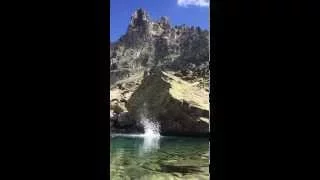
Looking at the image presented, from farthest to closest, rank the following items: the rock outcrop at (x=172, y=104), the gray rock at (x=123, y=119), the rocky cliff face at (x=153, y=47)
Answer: the rocky cliff face at (x=153, y=47)
the gray rock at (x=123, y=119)
the rock outcrop at (x=172, y=104)

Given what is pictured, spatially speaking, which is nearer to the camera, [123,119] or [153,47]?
[123,119]

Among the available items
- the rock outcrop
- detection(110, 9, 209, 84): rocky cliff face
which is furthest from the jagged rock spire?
the rock outcrop

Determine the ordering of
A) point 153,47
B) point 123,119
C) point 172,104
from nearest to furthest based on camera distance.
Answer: point 172,104, point 123,119, point 153,47

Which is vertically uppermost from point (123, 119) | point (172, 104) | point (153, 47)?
point (153, 47)

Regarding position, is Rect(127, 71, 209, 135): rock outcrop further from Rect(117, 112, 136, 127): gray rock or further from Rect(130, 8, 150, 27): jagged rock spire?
Rect(130, 8, 150, 27): jagged rock spire

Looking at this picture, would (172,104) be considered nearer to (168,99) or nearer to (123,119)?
(168,99)

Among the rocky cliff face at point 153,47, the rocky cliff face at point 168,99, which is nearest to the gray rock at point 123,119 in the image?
the rocky cliff face at point 168,99

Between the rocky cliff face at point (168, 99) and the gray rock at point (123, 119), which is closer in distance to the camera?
the rocky cliff face at point (168, 99)

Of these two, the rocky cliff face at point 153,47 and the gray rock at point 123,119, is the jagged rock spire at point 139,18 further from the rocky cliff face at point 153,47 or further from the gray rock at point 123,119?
the gray rock at point 123,119

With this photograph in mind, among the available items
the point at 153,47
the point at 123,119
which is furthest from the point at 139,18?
the point at 123,119
